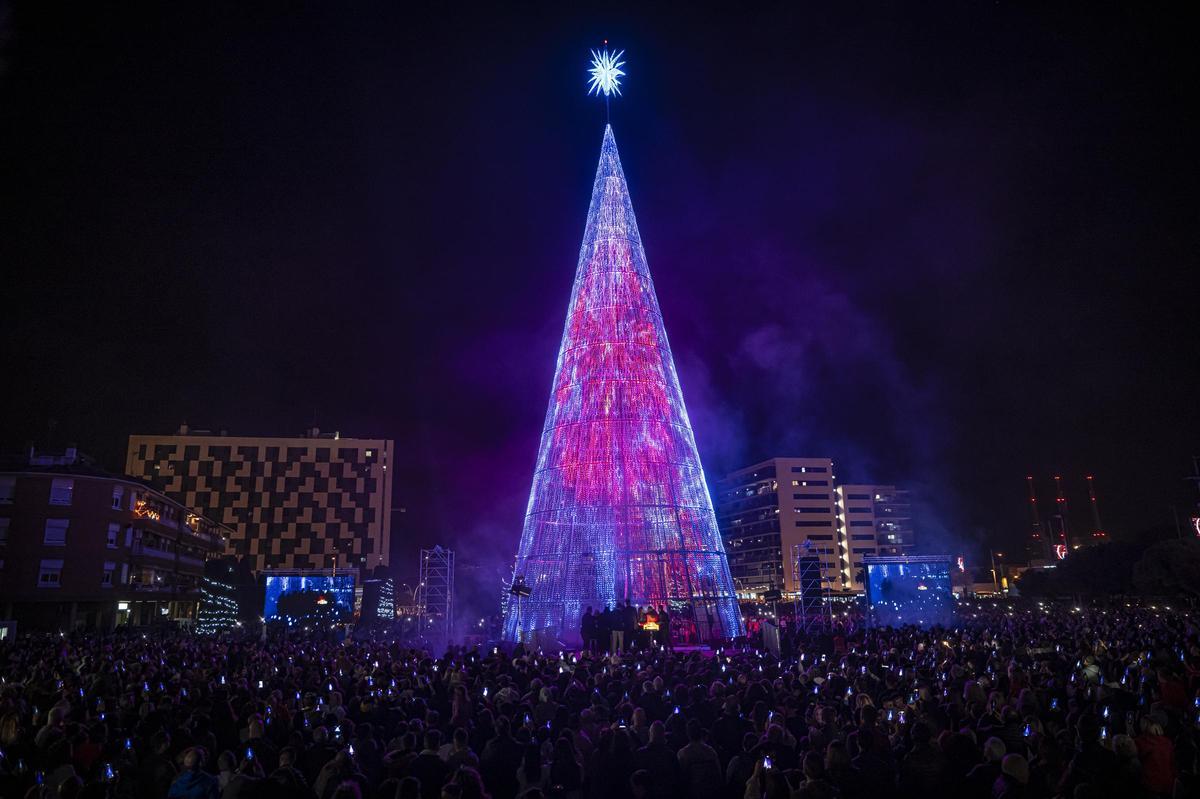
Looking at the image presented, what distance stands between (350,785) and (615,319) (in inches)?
872

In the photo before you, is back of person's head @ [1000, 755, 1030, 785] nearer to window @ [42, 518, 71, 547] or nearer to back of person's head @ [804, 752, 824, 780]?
back of person's head @ [804, 752, 824, 780]

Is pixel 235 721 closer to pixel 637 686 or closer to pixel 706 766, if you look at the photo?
pixel 637 686

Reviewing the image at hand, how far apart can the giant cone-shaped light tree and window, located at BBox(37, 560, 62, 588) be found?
3287 cm

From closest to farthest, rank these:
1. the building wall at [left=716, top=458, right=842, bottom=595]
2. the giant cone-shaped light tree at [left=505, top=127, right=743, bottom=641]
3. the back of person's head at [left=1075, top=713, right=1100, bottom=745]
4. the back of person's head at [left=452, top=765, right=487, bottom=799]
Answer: the back of person's head at [left=452, top=765, right=487, bottom=799], the back of person's head at [left=1075, top=713, right=1100, bottom=745], the giant cone-shaped light tree at [left=505, top=127, right=743, bottom=641], the building wall at [left=716, top=458, right=842, bottom=595]

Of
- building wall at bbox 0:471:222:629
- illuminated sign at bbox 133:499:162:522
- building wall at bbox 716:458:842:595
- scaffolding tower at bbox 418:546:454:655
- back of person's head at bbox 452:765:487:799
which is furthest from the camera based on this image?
building wall at bbox 716:458:842:595

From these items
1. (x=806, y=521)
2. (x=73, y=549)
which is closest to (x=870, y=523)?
(x=806, y=521)

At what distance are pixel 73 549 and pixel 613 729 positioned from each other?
4820 centimetres

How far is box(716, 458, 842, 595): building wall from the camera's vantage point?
13338 cm

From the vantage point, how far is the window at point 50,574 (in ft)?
140

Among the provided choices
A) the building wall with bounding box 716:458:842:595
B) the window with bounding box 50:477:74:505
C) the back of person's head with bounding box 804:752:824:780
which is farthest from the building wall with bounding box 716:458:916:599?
the back of person's head with bounding box 804:752:824:780

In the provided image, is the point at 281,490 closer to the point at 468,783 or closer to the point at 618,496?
the point at 618,496

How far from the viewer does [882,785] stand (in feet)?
23.8

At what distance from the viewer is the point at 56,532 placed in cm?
4381

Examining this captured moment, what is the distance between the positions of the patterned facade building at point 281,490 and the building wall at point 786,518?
70790mm
